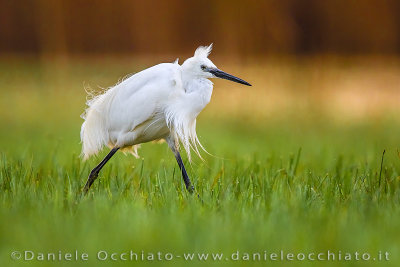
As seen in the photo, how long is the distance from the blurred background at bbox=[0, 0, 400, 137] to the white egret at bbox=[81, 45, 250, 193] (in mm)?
7101

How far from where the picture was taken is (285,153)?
6723 mm

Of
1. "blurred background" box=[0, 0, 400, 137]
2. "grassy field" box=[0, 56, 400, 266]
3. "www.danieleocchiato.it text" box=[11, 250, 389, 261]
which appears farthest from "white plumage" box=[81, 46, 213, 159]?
"blurred background" box=[0, 0, 400, 137]

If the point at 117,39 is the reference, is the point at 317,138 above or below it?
below

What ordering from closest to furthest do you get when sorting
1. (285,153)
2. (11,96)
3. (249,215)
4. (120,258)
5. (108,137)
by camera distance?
(120,258), (249,215), (108,137), (285,153), (11,96)

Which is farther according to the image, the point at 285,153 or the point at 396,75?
the point at 396,75

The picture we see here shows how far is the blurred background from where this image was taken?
12203mm

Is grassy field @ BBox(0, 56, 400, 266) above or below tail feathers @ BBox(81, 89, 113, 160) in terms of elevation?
below

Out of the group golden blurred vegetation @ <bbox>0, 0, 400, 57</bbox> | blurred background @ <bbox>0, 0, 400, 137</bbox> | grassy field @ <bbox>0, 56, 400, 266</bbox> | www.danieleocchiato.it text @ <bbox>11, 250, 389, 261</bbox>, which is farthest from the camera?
golden blurred vegetation @ <bbox>0, 0, 400, 57</bbox>

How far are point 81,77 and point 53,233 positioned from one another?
37.1 ft

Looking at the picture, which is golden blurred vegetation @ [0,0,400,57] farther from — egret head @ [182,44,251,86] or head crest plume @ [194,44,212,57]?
egret head @ [182,44,251,86]

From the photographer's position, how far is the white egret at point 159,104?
4.14 m

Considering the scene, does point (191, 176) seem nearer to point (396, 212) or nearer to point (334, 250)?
point (396, 212)

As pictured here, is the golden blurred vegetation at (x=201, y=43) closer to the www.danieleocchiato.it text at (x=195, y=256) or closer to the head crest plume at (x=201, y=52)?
the head crest plume at (x=201, y=52)

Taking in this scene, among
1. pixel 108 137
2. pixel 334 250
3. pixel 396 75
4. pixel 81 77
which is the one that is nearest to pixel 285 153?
pixel 108 137
